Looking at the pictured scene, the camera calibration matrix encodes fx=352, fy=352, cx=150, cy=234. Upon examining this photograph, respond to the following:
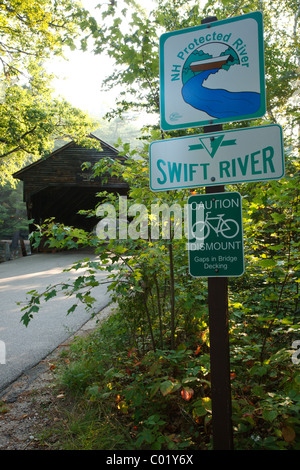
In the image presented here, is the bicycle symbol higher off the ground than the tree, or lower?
lower

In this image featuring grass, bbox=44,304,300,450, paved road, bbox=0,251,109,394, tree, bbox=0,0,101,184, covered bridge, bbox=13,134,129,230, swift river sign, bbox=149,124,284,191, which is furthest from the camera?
covered bridge, bbox=13,134,129,230

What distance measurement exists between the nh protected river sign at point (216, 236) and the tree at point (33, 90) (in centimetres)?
1407

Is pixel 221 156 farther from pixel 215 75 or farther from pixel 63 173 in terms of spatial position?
pixel 63 173

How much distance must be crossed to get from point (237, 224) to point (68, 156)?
59.9 feet

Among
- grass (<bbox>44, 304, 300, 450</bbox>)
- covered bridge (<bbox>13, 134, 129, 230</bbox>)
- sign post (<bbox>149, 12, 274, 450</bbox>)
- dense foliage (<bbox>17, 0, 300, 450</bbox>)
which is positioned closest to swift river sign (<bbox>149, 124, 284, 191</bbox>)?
sign post (<bbox>149, 12, 274, 450</bbox>)

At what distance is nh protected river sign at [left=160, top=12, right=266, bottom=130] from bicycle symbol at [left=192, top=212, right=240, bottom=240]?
0.50 m

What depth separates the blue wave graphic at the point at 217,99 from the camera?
68.1 inches

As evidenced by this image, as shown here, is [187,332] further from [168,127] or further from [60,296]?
[60,296]

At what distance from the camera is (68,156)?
18844mm

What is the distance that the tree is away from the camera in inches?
549

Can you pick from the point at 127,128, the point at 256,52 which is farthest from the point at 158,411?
the point at 127,128

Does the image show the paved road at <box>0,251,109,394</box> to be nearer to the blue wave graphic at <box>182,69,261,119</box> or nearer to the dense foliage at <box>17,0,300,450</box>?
the dense foliage at <box>17,0,300,450</box>

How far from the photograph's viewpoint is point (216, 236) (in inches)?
68.1

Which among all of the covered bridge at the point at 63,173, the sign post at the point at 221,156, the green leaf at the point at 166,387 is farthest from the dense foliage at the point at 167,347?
the covered bridge at the point at 63,173
